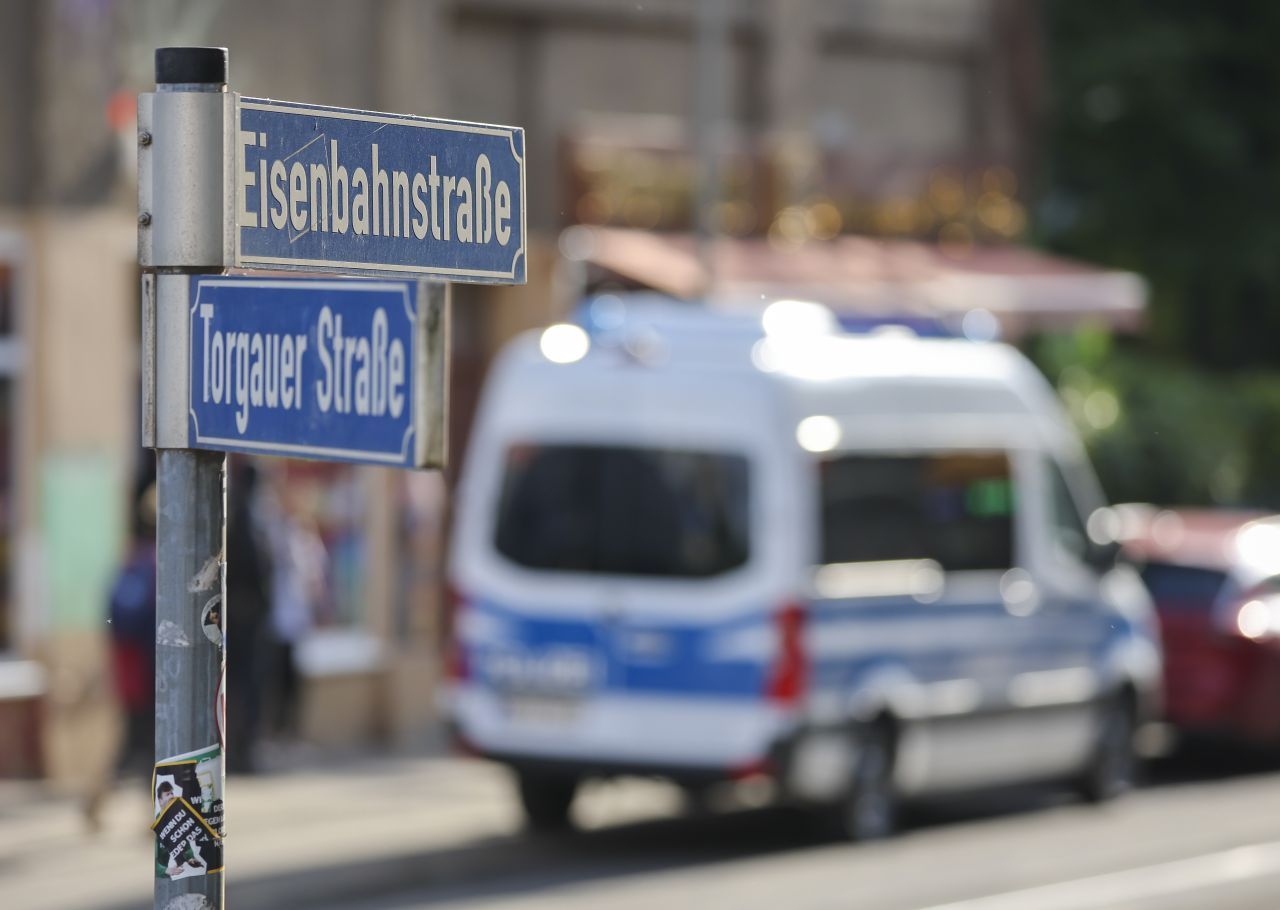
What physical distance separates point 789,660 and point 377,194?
326 inches

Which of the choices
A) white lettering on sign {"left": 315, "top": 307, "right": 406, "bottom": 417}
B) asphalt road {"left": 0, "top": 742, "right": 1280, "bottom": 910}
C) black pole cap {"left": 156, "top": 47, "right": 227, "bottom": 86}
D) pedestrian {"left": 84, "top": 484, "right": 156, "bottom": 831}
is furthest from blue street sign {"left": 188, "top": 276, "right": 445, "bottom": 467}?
pedestrian {"left": 84, "top": 484, "right": 156, "bottom": 831}

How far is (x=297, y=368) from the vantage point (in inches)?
124

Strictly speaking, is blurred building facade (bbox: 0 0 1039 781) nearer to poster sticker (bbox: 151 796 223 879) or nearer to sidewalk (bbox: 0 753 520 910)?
sidewalk (bbox: 0 753 520 910)

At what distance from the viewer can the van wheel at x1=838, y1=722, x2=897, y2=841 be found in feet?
39.4

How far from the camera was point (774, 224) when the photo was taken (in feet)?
61.1

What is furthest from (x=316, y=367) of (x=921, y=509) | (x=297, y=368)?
(x=921, y=509)

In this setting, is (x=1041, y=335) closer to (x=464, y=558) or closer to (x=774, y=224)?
(x=774, y=224)

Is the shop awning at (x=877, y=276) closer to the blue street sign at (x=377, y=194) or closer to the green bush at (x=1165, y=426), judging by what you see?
the green bush at (x=1165, y=426)

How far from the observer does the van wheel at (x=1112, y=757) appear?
46.4ft

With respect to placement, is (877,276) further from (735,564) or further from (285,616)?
(735,564)

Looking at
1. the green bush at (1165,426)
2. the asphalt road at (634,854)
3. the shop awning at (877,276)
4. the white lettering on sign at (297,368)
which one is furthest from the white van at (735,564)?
the green bush at (1165,426)

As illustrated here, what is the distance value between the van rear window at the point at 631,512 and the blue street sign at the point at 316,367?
27.3 ft

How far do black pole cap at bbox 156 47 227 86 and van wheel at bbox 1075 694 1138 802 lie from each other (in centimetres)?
1143

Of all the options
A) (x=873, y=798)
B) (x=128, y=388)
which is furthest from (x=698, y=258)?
(x=873, y=798)
